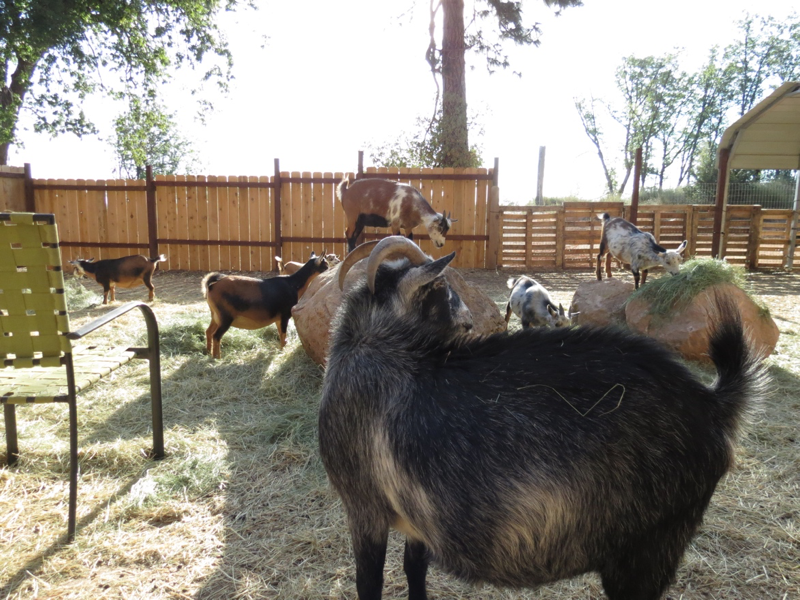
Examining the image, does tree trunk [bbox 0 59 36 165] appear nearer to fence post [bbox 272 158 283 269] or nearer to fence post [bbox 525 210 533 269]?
fence post [bbox 272 158 283 269]

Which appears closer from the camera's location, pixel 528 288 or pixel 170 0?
pixel 528 288

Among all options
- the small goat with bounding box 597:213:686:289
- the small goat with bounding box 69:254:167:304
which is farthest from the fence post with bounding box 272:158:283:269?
the small goat with bounding box 597:213:686:289

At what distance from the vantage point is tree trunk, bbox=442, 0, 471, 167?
1298cm

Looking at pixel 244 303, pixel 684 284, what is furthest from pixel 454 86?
pixel 244 303

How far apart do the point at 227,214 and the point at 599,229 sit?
856 cm

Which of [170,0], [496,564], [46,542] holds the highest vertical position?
[170,0]

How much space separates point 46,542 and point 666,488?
253 cm

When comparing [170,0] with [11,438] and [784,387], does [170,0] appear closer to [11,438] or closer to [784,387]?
[11,438]

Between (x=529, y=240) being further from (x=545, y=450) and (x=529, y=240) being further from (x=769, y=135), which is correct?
(x=545, y=450)

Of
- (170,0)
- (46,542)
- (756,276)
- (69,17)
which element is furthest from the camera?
(170,0)

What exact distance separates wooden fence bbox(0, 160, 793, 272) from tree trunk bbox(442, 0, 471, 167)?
6.04 feet

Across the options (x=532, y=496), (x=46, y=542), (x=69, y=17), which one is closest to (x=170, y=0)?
(x=69, y=17)

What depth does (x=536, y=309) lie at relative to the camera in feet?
17.7

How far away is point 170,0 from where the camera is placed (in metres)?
12.6
